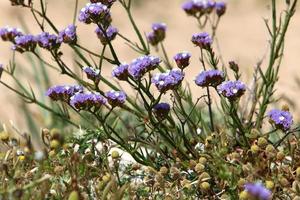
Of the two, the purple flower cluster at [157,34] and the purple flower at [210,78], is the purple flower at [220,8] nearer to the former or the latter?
the purple flower cluster at [157,34]

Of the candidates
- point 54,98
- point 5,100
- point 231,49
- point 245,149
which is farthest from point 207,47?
point 231,49

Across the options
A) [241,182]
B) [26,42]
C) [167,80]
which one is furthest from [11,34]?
[241,182]

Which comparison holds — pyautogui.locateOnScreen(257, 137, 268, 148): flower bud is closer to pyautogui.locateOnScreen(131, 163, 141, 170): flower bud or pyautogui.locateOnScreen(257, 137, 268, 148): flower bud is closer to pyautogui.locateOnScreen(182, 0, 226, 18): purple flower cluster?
pyautogui.locateOnScreen(131, 163, 141, 170): flower bud

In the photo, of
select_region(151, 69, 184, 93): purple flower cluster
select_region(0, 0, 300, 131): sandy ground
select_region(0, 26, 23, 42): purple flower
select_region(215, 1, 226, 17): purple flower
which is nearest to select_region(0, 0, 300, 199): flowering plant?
select_region(151, 69, 184, 93): purple flower cluster

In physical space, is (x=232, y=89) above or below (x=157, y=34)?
below

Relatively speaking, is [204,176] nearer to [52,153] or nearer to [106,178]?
[106,178]
